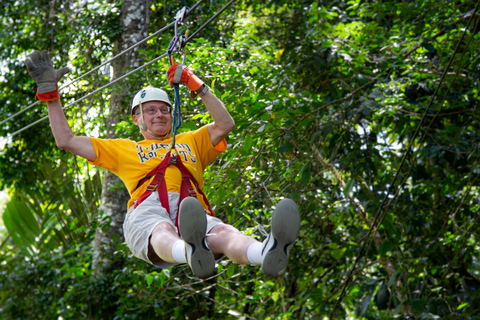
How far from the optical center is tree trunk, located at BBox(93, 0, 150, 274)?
6449 mm

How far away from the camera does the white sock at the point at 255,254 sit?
98.3 inches

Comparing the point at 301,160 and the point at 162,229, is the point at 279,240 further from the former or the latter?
the point at 301,160

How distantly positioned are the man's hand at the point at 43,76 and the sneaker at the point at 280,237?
4.93 ft

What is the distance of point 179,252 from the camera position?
2648 mm

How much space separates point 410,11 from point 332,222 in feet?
7.57

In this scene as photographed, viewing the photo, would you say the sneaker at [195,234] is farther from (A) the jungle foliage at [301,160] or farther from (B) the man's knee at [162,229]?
(A) the jungle foliage at [301,160]

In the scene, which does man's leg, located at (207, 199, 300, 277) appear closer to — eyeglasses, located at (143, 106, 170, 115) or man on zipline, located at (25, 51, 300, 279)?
man on zipline, located at (25, 51, 300, 279)

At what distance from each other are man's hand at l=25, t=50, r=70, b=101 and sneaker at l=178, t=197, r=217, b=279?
1161 millimetres

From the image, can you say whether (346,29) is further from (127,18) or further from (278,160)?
(127,18)

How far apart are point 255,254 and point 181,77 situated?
3.82ft

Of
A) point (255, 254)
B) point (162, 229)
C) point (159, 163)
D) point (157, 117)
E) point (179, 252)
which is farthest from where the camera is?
point (157, 117)

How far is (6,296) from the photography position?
7.85 meters

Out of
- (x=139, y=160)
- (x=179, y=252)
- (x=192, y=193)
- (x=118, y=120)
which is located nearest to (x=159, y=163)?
(x=139, y=160)

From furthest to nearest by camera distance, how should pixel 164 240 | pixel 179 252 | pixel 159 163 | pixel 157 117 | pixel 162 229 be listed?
1. pixel 157 117
2. pixel 159 163
3. pixel 162 229
4. pixel 164 240
5. pixel 179 252
